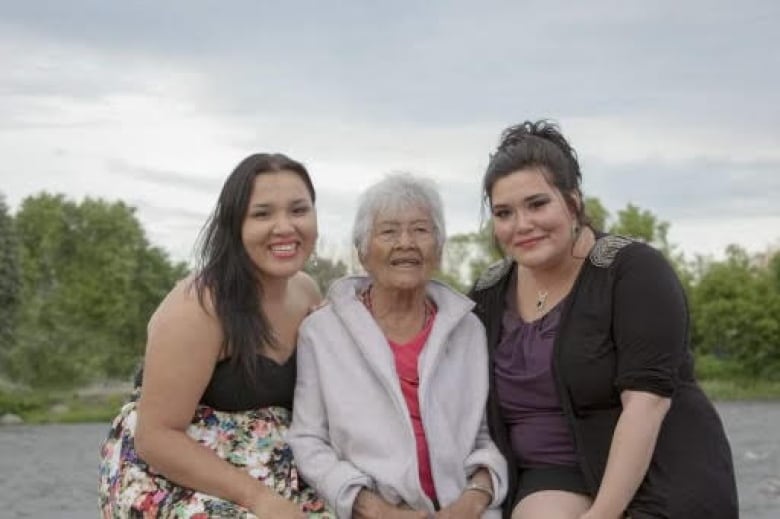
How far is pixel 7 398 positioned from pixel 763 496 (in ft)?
133

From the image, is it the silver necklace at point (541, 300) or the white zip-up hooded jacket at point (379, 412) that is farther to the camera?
the silver necklace at point (541, 300)

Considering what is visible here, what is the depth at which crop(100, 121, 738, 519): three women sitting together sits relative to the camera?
4469 millimetres

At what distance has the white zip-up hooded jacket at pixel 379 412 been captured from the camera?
14.8 feet

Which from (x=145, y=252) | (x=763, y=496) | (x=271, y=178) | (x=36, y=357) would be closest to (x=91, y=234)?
(x=145, y=252)

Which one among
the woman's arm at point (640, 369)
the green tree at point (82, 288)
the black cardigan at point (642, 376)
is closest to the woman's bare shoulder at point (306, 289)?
the black cardigan at point (642, 376)

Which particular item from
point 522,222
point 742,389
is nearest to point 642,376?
point 522,222

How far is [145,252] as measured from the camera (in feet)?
198

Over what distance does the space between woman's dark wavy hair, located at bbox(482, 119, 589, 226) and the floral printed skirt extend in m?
1.23

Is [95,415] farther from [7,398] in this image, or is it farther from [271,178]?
[271,178]

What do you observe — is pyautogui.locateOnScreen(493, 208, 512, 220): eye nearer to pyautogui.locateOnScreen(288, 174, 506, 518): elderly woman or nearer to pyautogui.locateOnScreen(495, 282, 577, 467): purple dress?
pyautogui.locateOnScreen(288, 174, 506, 518): elderly woman

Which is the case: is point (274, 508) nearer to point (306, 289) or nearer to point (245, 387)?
point (245, 387)

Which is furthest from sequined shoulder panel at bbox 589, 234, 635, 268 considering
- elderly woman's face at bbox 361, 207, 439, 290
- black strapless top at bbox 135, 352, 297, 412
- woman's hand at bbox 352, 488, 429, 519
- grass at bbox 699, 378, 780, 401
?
grass at bbox 699, 378, 780, 401

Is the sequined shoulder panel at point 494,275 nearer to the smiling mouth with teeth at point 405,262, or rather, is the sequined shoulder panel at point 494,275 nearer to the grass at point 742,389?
the smiling mouth with teeth at point 405,262

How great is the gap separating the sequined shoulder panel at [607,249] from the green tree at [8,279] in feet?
157
